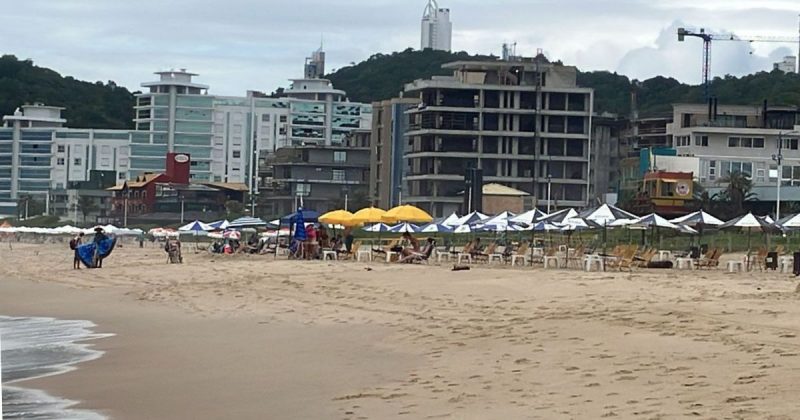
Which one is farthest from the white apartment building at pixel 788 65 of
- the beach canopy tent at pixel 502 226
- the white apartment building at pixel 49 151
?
the beach canopy tent at pixel 502 226

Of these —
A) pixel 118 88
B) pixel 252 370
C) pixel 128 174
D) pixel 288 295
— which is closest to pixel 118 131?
pixel 128 174

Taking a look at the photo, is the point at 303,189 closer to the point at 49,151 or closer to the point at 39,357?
the point at 49,151

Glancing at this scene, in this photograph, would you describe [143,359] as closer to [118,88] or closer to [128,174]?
[128,174]

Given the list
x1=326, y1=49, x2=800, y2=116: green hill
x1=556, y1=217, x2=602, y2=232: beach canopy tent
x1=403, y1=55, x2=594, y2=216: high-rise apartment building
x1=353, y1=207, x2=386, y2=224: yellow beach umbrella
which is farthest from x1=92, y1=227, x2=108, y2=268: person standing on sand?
x1=326, y1=49, x2=800, y2=116: green hill

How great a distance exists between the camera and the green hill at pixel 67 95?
17400 cm

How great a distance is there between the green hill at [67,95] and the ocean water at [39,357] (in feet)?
491

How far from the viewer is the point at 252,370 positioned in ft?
54.3

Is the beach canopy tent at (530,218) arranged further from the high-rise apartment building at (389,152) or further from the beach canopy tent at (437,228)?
the high-rise apartment building at (389,152)

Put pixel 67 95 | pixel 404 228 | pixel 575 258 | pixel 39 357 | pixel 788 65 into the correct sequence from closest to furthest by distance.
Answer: pixel 39 357
pixel 575 258
pixel 404 228
pixel 788 65
pixel 67 95

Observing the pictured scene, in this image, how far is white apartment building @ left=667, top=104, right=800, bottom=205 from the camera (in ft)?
291

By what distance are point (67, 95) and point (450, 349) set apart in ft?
554

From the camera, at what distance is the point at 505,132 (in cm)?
9369

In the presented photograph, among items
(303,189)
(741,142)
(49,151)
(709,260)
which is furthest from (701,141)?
(49,151)

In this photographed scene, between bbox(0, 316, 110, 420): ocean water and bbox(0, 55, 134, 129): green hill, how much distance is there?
149507mm
